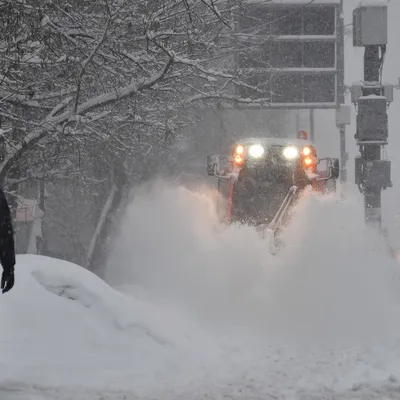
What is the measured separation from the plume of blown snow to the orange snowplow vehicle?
1.59ft

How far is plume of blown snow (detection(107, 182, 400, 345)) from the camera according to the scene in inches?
379

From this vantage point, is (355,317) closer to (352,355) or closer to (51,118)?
(352,355)

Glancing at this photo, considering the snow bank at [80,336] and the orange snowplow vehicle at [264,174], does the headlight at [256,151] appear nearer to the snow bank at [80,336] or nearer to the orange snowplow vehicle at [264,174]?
the orange snowplow vehicle at [264,174]

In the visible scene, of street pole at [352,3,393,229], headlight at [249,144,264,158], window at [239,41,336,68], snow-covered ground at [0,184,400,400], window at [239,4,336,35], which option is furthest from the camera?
window at [239,41,336,68]

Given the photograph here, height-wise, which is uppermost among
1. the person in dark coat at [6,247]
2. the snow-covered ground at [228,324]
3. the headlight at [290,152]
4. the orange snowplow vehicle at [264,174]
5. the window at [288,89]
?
the window at [288,89]

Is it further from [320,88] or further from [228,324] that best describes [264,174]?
[228,324]

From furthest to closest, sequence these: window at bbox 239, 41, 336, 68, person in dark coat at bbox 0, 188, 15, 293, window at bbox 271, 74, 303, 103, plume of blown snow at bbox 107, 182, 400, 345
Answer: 1. window at bbox 271, 74, 303, 103
2. window at bbox 239, 41, 336, 68
3. plume of blown snow at bbox 107, 182, 400, 345
4. person in dark coat at bbox 0, 188, 15, 293

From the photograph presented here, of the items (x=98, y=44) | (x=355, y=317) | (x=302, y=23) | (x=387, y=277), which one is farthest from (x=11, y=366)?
(x=302, y=23)

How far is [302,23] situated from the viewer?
17750 mm

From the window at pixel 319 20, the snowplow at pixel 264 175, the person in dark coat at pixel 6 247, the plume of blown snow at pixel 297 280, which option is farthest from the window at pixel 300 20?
the person in dark coat at pixel 6 247

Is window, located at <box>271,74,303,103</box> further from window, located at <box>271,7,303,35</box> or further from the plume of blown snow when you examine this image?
the plume of blown snow

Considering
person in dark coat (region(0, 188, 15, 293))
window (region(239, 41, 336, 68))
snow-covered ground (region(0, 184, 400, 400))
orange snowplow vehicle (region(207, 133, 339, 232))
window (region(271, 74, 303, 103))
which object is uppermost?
window (region(239, 41, 336, 68))

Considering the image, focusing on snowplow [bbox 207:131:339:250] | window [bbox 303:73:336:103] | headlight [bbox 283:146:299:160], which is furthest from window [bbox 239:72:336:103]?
headlight [bbox 283:146:299:160]

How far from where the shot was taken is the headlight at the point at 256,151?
14828 millimetres
